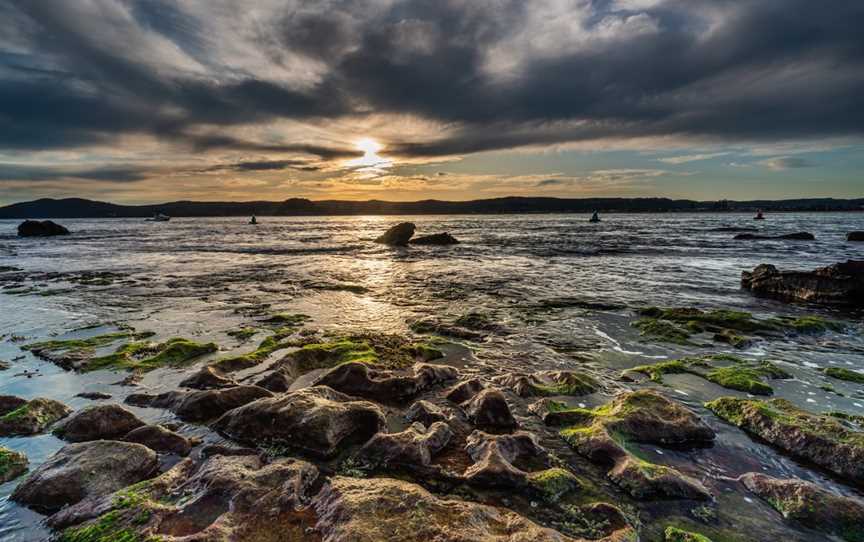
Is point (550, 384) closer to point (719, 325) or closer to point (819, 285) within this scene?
point (719, 325)

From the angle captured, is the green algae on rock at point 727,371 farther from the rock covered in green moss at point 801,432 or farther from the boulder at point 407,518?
the boulder at point 407,518

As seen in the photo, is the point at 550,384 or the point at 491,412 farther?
the point at 550,384

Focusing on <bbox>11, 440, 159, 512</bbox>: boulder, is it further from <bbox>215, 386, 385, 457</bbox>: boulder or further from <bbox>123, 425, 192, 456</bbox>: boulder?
<bbox>215, 386, 385, 457</bbox>: boulder

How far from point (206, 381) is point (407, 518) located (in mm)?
6368

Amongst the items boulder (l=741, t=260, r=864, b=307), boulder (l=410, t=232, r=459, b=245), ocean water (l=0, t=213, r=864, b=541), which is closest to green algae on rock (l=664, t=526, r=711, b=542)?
ocean water (l=0, t=213, r=864, b=541)

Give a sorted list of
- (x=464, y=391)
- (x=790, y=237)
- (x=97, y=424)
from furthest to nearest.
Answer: (x=790, y=237) < (x=464, y=391) < (x=97, y=424)

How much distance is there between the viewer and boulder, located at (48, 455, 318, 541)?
4.58 meters

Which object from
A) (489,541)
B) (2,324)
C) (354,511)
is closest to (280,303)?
(2,324)

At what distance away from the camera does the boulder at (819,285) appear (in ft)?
54.7

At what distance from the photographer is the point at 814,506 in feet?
16.7

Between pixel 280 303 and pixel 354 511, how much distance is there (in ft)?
48.3

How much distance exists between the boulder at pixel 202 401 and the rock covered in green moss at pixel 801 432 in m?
9.30

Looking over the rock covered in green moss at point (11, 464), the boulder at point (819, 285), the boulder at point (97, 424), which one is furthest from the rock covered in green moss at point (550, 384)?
the boulder at point (819, 285)

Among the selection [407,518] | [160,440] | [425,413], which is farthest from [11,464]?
[425,413]
